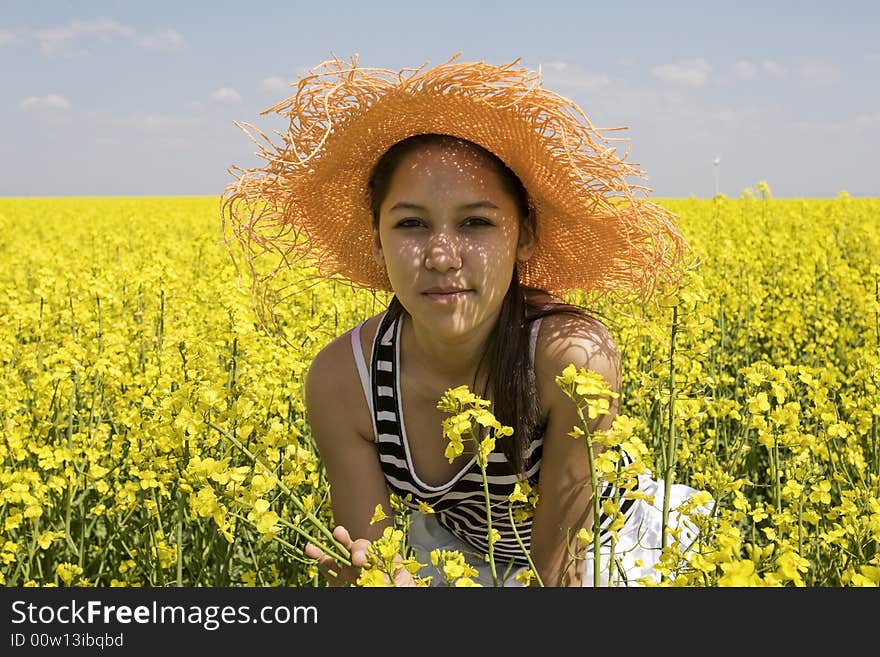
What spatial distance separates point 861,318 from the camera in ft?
14.4

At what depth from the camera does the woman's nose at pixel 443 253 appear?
1.49 meters

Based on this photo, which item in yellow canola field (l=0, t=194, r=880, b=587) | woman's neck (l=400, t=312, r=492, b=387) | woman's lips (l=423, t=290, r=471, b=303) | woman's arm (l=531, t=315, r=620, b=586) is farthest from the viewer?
woman's neck (l=400, t=312, r=492, b=387)

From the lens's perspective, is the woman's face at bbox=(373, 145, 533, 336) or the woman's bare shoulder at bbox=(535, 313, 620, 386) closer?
the woman's face at bbox=(373, 145, 533, 336)

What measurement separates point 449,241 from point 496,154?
26 centimetres

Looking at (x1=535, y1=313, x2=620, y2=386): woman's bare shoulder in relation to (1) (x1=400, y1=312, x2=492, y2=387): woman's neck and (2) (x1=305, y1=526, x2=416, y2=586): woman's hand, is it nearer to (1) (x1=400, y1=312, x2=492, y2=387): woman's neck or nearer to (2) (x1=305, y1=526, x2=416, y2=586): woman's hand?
(1) (x1=400, y1=312, x2=492, y2=387): woman's neck

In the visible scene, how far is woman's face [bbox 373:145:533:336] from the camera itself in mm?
1514

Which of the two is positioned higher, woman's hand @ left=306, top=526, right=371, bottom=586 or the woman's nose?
the woman's nose

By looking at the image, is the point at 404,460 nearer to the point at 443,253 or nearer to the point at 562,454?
the point at 562,454

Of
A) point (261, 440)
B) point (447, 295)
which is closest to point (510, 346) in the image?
point (447, 295)

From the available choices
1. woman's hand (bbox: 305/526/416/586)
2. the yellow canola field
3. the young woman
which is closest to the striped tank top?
the young woman

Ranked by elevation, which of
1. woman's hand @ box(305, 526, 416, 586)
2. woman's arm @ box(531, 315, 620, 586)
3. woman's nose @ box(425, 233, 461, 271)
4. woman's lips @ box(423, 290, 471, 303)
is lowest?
woman's hand @ box(305, 526, 416, 586)

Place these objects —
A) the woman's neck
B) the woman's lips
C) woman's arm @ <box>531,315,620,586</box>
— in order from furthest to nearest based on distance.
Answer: the woman's neck < woman's arm @ <box>531,315,620,586</box> < the woman's lips

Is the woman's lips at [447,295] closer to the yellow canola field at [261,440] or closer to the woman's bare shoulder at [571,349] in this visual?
the woman's bare shoulder at [571,349]

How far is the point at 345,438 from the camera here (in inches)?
74.7
